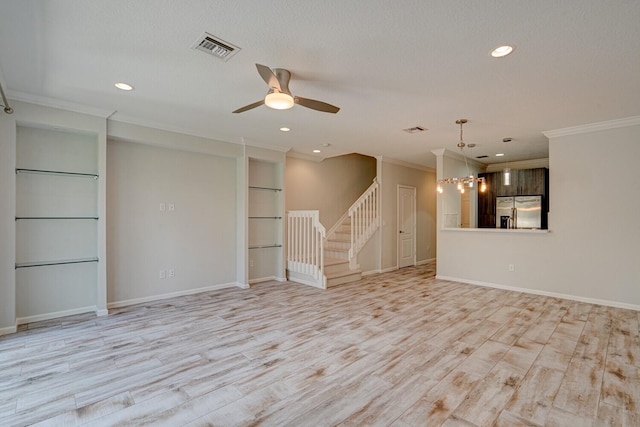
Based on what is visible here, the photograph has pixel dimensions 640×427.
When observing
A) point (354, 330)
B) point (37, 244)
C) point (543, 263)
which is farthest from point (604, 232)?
point (37, 244)

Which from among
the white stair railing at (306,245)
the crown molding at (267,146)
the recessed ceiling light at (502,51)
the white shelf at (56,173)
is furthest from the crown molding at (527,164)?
the white shelf at (56,173)

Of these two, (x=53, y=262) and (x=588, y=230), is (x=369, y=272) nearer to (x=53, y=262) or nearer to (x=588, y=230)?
(x=588, y=230)

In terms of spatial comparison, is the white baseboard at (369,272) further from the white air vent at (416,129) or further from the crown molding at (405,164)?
the white air vent at (416,129)

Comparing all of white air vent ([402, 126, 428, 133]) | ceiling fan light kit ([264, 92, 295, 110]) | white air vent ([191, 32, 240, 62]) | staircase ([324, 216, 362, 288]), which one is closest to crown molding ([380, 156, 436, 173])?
staircase ([324, 216, 362, 288])

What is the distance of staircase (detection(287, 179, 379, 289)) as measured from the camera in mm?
5691

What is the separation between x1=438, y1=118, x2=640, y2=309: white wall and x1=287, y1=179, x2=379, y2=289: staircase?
2.68 metres

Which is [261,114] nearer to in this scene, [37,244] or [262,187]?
[262,187]

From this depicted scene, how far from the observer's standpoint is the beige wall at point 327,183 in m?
6.68

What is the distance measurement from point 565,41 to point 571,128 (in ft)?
9.94

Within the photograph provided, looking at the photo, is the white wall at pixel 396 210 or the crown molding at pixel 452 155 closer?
the crown molding at pixel 452 155

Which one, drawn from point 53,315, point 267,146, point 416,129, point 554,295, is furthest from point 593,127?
point 53,315

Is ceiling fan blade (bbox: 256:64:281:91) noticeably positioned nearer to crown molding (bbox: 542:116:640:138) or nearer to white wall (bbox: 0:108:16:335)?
white wall (bbox: 0:108:16:335)

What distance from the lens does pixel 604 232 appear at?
450cm

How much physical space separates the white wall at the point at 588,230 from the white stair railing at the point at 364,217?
258 cm
